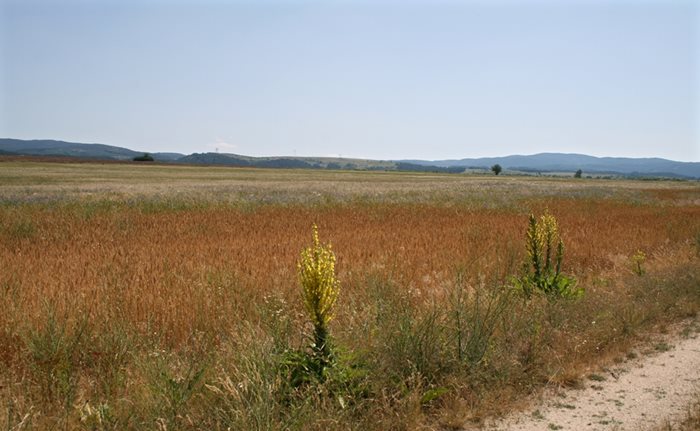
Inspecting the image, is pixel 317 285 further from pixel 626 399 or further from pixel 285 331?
pixel 626 399

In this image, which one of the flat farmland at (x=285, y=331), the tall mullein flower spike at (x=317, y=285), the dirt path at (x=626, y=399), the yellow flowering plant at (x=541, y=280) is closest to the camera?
the flat farmland at (x=285, y=331)

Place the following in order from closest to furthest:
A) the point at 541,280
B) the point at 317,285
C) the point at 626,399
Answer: the point at 317,285, the point at 626,399, the point at 541,280

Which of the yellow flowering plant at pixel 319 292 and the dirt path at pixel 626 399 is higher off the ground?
the yellow flowering plant at pixel 319 292

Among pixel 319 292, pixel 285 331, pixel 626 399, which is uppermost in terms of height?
pixel 319 292

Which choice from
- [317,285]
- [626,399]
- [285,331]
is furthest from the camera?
[285,331]

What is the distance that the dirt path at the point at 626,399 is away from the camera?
399 cm

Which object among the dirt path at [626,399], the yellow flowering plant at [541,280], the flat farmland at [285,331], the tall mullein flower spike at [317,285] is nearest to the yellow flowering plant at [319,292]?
the tall mullein flower spike at [317,285]

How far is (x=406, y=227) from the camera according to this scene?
51.0 feet

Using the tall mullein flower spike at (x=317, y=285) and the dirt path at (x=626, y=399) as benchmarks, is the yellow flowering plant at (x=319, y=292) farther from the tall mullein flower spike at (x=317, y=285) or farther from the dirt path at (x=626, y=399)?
the dirt path at (x=626, y=399)

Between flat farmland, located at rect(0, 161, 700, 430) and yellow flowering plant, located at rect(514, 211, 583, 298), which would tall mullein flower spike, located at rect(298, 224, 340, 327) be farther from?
yellow flowering plant, located at rect(514, 211, 583, 298)

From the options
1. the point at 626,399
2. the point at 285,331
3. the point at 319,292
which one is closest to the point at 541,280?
the point at 626,399

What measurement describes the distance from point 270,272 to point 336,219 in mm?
9338

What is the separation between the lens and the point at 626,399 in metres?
4.41

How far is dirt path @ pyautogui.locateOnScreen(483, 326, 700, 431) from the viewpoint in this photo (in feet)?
→ 13.1
